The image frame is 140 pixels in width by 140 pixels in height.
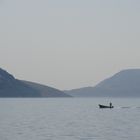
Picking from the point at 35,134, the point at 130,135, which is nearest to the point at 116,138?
the point at 130,135

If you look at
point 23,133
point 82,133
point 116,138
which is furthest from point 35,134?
point 116,138

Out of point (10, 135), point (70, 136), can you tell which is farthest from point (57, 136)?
point (10, 135)

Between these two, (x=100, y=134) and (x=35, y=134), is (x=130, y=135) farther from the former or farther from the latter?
(x=35, y=134)

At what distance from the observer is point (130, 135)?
Result: 86562mm

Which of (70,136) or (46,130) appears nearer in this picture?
(70,136)

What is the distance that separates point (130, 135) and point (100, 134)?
5.27m

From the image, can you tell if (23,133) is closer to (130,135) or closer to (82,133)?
(82,133)

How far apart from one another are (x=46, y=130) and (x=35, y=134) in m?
8.33

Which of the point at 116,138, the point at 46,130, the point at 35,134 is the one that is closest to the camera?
the point at 116,138

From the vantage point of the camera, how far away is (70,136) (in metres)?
84.4

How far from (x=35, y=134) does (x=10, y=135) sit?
431 cm

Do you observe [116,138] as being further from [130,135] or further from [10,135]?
[10,135]

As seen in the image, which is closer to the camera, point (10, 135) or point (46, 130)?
point (10, 135)

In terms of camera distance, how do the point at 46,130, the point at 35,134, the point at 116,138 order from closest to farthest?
the point at 116,138
the point at 35,134
the point at 46,130
